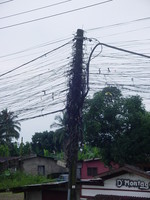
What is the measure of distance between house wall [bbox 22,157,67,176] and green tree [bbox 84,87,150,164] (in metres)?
16.6

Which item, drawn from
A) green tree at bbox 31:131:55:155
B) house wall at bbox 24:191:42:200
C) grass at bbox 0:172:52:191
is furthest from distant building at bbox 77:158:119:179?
green tree at bbox 31:131:55:155

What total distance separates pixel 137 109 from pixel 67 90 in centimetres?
1646

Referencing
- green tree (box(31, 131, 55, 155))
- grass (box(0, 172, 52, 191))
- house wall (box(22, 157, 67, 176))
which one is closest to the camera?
grass (box(0, 172, 52, 191))

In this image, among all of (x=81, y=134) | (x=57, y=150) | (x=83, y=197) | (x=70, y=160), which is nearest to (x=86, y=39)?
(x=81, y=134)

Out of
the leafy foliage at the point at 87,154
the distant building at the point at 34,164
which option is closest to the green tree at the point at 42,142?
the leafy foliage at the point at 87,154

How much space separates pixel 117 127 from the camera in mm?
28219

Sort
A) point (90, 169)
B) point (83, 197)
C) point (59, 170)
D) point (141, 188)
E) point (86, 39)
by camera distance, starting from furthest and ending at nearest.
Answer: point (59, 170)
point (90, 169)
point (83, 197)
point (141, 188)
point (86, 39)

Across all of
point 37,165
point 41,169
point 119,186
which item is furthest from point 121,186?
point 41,169

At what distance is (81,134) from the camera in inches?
474

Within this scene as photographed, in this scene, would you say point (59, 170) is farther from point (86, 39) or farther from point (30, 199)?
point (86, 39)

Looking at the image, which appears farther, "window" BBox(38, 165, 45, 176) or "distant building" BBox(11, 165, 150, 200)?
"window" BBox(38, 165, 45, 176)

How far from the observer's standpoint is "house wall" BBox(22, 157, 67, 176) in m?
43.4

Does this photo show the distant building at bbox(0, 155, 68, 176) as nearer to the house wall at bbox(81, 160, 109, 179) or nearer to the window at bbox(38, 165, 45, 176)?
the window at bbox(38, 165, 45, 176)

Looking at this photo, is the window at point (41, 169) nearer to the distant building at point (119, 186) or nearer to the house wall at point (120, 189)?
the distant building at point (119, 186)
